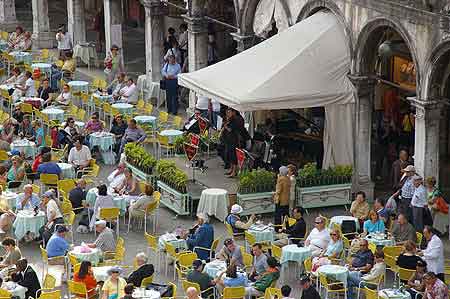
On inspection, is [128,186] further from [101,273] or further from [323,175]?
[101,273]

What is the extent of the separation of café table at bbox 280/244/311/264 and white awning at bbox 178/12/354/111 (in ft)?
15.0

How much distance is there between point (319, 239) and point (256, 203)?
146 inches

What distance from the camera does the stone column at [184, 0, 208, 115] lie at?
33.5 meters

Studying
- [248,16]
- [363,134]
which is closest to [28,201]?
[363,134]

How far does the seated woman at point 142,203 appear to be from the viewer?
1008 inches

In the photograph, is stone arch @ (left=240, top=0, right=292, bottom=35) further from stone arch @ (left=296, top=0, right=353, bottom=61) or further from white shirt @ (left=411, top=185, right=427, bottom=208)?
white shirt @ (left=411, top=185, right=427, bottom=208)

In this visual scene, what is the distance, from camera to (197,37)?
1325 inches

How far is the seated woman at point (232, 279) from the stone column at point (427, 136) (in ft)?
18.9

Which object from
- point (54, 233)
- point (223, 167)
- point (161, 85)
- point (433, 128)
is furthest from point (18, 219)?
Answer: point (161, 85)

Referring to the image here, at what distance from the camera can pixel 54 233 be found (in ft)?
77.0

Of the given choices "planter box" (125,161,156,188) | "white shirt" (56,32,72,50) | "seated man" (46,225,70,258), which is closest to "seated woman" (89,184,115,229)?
"seated man" (46,225,70,258)

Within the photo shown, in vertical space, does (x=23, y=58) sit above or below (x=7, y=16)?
below

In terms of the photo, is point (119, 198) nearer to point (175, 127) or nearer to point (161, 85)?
point (175, 127)

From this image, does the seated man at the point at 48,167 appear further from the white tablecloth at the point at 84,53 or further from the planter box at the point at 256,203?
the white tablecloth at the point at 84,53
